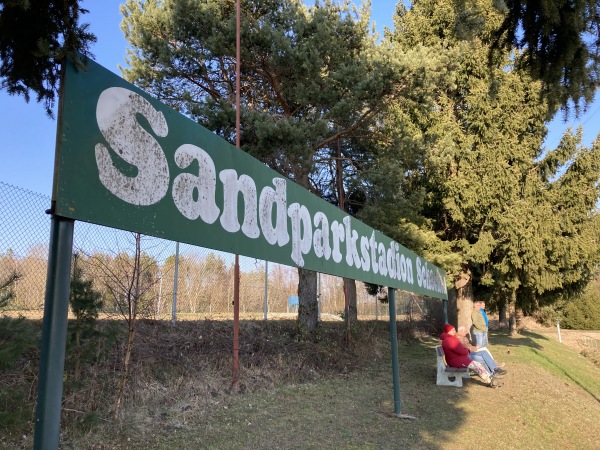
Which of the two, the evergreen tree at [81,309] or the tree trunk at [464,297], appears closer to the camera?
the evergreen tree at [81,309]

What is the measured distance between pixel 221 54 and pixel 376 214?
252 inches

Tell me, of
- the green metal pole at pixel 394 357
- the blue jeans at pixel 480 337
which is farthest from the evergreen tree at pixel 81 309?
the blue jeans at pixel 480 337

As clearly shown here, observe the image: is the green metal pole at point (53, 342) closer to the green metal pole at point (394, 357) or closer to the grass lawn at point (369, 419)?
the grass lawn at point (369, 419)

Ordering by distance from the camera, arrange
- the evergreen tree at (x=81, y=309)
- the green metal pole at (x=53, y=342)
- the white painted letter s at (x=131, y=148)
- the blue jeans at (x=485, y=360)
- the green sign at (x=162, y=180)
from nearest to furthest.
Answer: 1. the green metal pole at (x=53, y=342)
2. the green sign at (x=162, y=180)
3. the white painted letter s at (x=131, y=148)
4. the evergreen tree at (x=81, y=309)
5. the blue jeans at (x=485, y=360)

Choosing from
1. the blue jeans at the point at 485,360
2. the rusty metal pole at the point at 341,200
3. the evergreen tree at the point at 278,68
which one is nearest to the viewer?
the blue jeans at the point at 485,360

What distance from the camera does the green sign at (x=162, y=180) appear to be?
6.84ft

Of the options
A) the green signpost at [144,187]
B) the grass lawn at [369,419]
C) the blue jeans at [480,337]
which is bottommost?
the grass lawn at [369,419]

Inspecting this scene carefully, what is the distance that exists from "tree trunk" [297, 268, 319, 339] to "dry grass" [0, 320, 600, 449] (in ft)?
2.96

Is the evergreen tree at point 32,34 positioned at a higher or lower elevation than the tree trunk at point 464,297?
higher

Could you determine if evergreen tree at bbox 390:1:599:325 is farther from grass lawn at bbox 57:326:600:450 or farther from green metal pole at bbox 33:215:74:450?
green metal pole at bbox 33:215:74:450

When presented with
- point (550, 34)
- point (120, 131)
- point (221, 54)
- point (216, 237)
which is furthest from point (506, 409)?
point (221, 54)

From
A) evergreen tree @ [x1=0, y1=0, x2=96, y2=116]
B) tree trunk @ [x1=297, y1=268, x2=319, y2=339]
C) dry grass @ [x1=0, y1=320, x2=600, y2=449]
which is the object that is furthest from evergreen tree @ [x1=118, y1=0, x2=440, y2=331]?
evergreen tree @ [x1=0, y1=0, x2=96, y2=116]

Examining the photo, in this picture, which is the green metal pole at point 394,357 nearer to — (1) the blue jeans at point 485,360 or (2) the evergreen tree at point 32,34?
(1) the blue jeans at point 485,360

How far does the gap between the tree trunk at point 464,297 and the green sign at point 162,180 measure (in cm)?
1587
